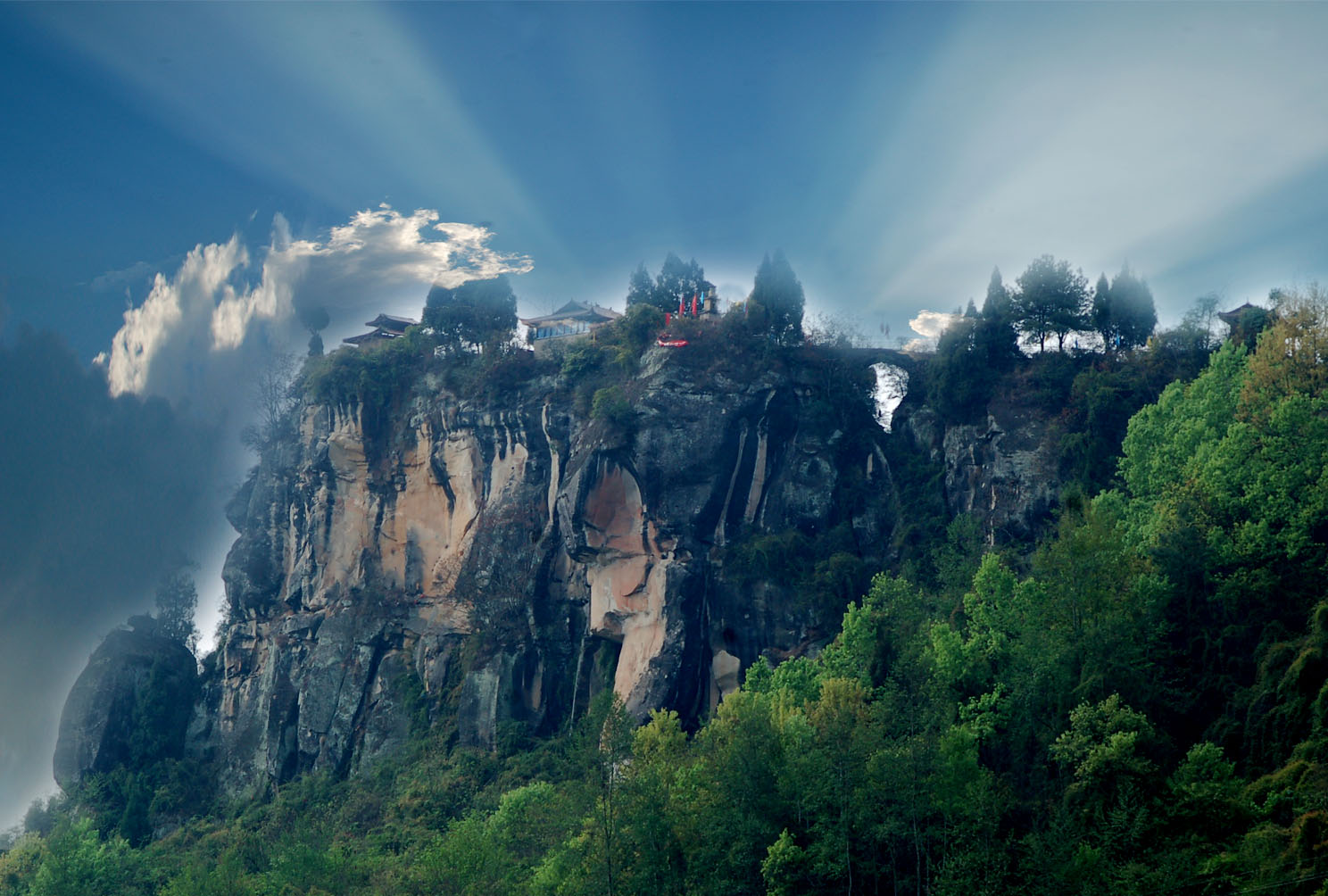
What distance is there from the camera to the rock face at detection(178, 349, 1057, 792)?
4288cm

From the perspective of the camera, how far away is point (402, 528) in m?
53.5

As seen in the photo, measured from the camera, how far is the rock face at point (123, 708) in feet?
176

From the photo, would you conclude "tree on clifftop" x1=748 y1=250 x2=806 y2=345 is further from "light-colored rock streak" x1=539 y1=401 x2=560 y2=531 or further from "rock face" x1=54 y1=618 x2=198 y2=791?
"rock face" x1=54 y1=618 x2=198 y2=791

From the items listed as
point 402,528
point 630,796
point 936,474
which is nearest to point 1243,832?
point 630,796

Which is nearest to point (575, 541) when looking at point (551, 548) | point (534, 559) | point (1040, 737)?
point (551, 548)

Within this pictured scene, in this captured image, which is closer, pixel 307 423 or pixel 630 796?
pixel 630 796

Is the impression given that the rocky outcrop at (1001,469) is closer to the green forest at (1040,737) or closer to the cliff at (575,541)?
the cliff at (575,541)

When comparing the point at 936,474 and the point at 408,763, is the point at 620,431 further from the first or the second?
the point at 408,763

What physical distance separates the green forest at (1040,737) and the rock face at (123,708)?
13.9m

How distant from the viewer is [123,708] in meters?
55.0

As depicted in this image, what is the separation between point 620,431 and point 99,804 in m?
27.6

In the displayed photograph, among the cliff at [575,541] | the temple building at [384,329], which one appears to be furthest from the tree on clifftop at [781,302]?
the temple building at [384,329]

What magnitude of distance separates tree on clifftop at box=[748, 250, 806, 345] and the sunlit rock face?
193 cm

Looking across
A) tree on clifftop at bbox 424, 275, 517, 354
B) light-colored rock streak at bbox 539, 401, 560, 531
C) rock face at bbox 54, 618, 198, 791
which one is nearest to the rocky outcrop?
light-colored rock streak at bbox 539, 401, 560, 531
